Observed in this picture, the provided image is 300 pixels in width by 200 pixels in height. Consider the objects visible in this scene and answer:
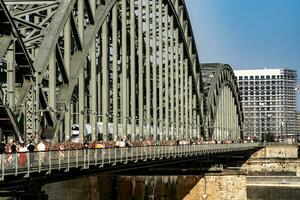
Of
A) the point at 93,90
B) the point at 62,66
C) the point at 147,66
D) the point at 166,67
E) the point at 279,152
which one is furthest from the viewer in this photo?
the point at 279,152

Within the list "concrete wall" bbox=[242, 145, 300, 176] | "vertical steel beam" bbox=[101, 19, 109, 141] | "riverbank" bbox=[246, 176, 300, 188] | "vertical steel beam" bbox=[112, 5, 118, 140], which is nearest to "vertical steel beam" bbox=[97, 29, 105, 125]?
"vertical steel beam" bbox=[101, 19, 109, 141]

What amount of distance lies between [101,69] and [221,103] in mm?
76727

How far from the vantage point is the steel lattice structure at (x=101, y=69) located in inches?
1550

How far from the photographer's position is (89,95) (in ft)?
171

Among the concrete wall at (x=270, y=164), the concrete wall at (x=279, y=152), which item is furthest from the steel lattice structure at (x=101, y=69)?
the concrete wall at (x=279, y=152)

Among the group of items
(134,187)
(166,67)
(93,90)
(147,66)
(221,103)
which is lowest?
(134,187)

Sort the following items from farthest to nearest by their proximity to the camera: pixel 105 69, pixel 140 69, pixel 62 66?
pixel 140 69 < pixel 105 69 < pixel 62 66

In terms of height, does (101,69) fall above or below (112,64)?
below

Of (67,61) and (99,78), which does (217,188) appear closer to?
(99,78)

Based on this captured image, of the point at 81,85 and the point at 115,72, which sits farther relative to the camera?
the point at 115,72

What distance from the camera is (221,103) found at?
12988cm

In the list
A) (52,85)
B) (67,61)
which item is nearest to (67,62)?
(67,61)

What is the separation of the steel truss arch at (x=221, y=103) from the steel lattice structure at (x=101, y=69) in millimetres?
14633

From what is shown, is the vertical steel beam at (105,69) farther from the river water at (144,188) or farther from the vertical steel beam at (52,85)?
the river water at (144,188)
